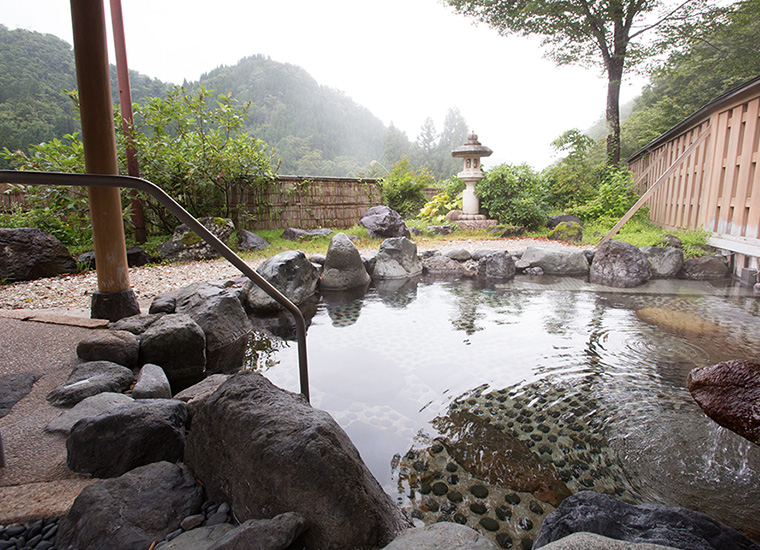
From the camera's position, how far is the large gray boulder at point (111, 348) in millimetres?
2604

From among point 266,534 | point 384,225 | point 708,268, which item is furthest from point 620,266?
point 266,534

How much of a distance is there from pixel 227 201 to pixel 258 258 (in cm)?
266

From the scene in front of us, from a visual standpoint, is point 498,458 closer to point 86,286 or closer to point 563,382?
point 563,382

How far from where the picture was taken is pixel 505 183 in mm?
11820

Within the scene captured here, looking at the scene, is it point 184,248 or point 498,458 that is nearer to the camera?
point 498,458

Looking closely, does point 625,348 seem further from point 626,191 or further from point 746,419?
point 626,191

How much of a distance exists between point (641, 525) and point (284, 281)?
4.81 metres

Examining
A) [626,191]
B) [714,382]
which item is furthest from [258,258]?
[626,191]

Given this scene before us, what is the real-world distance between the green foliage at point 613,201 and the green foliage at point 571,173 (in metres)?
0.92

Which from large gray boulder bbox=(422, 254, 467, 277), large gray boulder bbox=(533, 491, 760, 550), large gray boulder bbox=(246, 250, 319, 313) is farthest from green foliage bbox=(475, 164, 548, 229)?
large gray boulder bbox=(533, 491, 760, 550)

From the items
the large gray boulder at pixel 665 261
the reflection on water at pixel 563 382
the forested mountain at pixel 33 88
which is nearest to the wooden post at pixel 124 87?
the reflection on water at pixel 563 382

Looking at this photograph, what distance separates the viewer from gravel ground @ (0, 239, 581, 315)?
13.9 feet

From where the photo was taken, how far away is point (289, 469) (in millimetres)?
1266

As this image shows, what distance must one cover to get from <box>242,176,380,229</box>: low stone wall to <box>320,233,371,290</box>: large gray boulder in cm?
427
